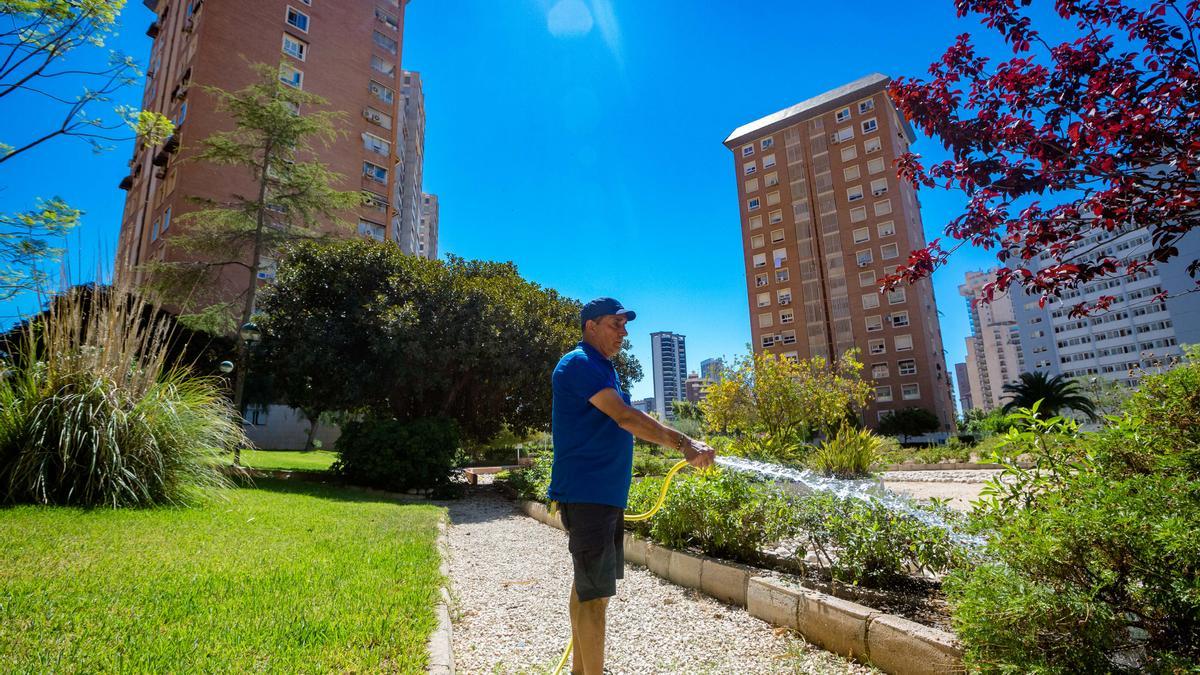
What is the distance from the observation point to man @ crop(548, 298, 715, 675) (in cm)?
252

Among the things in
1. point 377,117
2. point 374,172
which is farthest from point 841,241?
point 377,117

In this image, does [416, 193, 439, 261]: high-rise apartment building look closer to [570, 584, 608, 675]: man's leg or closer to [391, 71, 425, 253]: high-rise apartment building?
[391, 71, 425, 253]: high-rise apartment building

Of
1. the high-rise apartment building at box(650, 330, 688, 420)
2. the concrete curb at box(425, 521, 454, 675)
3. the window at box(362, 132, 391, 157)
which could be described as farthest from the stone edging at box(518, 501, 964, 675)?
the high-rise apartment building at box(650, 330, 688, 420)

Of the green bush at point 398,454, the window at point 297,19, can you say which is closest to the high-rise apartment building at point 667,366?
the window at point 297,19

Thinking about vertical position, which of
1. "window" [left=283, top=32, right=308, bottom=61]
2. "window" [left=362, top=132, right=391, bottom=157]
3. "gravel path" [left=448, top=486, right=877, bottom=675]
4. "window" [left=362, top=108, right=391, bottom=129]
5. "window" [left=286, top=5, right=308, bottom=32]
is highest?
"window" [left=286, top=5, right=308, bottom=32]

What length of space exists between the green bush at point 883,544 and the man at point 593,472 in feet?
5.67

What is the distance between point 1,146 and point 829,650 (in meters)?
9.28

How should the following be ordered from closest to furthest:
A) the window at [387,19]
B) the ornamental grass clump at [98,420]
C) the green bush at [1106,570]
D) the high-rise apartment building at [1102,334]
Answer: the green bush at [1106,570], the ornamental grass clump at [98,420], the window at [387,19], the high-rise apartment building at [1102,334]

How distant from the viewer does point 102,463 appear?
19.7ft

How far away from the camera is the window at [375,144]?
3784cm

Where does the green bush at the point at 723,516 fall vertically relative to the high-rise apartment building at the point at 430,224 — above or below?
below

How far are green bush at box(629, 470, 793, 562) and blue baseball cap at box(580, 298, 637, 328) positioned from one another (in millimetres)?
2361

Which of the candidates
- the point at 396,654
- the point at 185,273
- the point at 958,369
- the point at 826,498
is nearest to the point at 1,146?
the point at 396,654

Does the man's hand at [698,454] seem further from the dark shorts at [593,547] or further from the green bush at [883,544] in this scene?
the green bush at [883,544]
